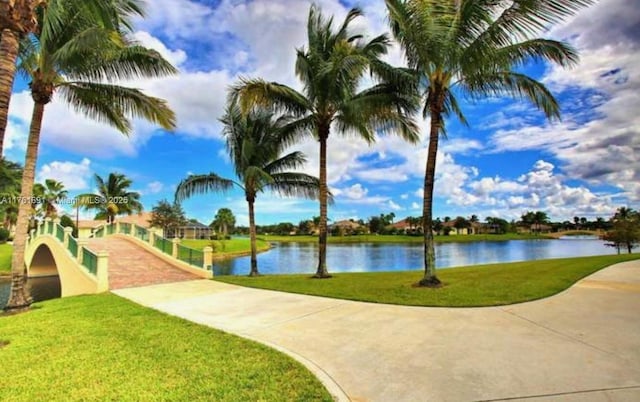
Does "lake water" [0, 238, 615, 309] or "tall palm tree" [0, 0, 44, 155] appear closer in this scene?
"tall palm tree" [0, 0, 44, 155]

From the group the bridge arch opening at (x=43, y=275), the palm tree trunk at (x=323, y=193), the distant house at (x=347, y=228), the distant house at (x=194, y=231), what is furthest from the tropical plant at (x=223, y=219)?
the palm tree trunk at (x=323, y=193)

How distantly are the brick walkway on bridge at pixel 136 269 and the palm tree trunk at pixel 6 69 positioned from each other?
8.26 metres

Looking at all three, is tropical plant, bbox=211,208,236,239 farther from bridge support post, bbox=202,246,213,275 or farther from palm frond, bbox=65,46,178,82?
palm frond, bbox=65,46,178,82

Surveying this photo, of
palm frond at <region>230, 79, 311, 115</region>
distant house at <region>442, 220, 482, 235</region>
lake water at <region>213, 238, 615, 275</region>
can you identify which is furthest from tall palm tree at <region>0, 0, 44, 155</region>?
distant house at <region>442, 220, 482, 235</region>

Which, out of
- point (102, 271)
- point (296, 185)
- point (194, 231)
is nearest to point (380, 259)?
point (296, 185)

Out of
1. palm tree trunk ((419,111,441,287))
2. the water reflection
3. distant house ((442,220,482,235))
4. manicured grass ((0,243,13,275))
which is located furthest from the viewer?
distant house ((442,220,482,235))

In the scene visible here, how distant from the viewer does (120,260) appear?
1569 cm

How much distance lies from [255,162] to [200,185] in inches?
107

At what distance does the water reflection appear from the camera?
18169mm

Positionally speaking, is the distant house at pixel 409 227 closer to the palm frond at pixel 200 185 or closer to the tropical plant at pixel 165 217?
the tropical plant at pixel 165 217

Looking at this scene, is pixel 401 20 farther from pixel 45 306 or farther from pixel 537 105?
pixel 45 306

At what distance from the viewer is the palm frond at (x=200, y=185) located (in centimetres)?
1527

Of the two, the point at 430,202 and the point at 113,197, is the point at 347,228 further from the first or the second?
the point at 430,202

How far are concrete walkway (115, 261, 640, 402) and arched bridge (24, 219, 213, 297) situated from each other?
515 cm
